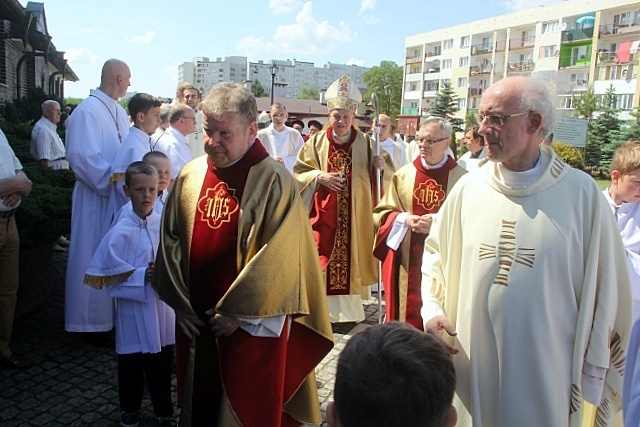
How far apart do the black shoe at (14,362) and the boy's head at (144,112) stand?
224 cm

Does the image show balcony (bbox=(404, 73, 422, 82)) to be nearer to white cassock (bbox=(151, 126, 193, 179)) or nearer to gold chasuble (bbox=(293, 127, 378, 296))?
gold chasuble (bbox=(293, 127, 378, 296))

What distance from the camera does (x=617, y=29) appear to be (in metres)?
47.0

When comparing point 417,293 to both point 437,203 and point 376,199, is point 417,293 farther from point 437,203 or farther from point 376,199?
point 376,199

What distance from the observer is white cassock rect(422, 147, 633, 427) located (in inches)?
92.4

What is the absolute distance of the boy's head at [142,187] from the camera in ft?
12.2

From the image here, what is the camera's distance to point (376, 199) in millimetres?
6160

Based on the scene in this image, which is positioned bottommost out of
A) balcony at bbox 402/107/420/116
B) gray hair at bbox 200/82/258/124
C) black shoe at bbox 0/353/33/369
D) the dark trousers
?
black shoe at bbox 0/353/33/369

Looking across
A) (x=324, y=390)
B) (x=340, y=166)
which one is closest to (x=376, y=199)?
(x=340, y=166)

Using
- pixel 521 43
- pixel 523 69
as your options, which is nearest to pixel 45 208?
pixel 523 69

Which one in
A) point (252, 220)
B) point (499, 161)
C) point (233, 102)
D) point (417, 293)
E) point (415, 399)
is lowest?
point (417, 293)

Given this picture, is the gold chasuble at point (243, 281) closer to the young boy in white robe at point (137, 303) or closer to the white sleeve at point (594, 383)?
the young boy in white robe at point (137, 303)

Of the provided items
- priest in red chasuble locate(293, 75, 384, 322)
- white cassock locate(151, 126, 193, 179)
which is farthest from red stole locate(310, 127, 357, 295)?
white cassock locate(151, 126, 193, 179)

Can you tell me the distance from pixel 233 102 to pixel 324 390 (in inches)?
100

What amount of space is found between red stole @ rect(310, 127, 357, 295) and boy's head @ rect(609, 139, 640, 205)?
3.02 m
